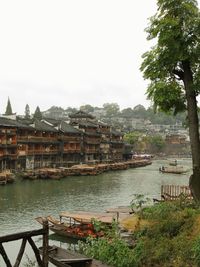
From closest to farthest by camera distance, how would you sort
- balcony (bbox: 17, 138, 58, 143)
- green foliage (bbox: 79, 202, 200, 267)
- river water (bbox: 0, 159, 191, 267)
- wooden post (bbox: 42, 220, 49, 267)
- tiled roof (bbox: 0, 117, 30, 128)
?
wooden post (bbox: 42, 220, 49, 267) → green foliage (bbox: 79, 202, 200, 267) → river water (bbox: 0, 159, 191, 267) → tiled roof (bbox: 0, 117, 30, 128) → balcony (bbox: 17, 138, 58, 143)

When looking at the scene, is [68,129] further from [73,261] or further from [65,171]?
[73,261]

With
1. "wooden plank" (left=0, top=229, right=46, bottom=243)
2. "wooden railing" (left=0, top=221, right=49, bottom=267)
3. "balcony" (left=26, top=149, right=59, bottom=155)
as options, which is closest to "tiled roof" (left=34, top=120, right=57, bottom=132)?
"balcony" (left=26, top=149, right=59, bottom=155)

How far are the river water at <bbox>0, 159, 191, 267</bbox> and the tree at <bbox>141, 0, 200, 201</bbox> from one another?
1236cm

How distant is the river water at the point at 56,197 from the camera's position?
3038 cm

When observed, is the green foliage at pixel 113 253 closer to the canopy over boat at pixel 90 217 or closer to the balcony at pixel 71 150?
the canopy over boat at pixel 90 217

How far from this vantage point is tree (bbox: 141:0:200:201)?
20.0m

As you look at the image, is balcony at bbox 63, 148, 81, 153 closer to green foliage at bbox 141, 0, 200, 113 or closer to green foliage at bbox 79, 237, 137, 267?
green foliage at bbox 141, 0, 200, 113

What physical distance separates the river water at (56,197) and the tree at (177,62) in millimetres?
12361

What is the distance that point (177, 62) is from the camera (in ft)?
68.8

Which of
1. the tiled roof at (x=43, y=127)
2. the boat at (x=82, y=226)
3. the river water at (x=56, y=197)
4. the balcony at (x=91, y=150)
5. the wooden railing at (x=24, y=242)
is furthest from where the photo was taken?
the balcony at (x=91, y=150)

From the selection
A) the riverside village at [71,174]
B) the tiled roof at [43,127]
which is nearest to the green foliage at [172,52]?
the riverside village at [71,174]

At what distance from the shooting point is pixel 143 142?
14638 cm

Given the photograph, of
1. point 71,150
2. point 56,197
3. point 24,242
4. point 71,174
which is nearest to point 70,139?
point 71,150

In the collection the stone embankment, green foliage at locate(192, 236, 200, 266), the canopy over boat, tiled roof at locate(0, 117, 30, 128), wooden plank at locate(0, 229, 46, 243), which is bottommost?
the canopy over boat
